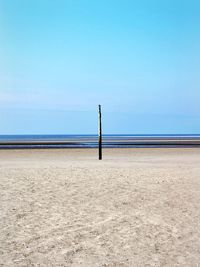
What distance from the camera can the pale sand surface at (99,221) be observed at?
6.12 m

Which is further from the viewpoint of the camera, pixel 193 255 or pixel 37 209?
pixel 37 209

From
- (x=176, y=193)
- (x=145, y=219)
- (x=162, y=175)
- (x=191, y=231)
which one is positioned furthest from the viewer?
(x=162, y=175)

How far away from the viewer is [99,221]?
27.1 ft

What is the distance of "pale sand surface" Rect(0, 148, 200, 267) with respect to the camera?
612 centimetres

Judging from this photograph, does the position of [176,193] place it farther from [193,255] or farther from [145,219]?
[193,255]

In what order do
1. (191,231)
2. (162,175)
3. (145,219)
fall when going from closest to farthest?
(191,231) < (145,219) < (162,175)

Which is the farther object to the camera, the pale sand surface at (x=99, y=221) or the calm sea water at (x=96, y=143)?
the calm sea water at (x=96, y=143)

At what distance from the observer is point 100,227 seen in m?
7.79

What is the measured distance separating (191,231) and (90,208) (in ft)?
9.02

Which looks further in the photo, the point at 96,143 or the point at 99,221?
the point at 96,143

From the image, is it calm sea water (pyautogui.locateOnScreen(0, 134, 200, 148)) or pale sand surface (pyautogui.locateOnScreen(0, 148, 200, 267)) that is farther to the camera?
calm sea water (pyautogui.locateOnScreen(0, 134, 200, 148))

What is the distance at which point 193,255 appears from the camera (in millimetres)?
6148

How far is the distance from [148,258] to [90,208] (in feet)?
11.5

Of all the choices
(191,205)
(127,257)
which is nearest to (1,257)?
(127,257)
